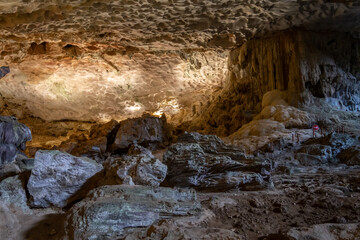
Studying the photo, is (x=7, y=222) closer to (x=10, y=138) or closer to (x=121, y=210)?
(x=121, y=210)

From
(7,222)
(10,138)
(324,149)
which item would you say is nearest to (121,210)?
(7,222)

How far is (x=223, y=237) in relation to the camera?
2.15 meters

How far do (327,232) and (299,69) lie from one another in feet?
27.1

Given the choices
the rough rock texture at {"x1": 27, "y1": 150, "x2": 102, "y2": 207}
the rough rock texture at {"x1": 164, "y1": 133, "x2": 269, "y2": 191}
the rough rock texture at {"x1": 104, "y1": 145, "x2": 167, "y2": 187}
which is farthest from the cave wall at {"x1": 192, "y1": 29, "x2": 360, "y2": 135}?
the rough rock texture at {"x1": 27, "y1": 150, "x2": 102, "y2": 207}

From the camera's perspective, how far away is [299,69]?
31.0 ft

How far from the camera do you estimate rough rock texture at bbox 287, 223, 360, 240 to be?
2.09 metres

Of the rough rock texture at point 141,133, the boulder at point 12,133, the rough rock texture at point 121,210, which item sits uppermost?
the rough rock texture at point 121,210

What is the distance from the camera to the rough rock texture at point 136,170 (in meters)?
3.31

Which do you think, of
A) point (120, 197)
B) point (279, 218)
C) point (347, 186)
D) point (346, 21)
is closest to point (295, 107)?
point (346, 21)

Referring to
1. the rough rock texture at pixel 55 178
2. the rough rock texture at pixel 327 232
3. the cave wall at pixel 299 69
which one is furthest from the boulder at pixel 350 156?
the rough rock texture at pixel 55 178

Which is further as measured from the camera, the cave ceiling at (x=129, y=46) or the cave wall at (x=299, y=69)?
the cave wall at (x=299, y=69)

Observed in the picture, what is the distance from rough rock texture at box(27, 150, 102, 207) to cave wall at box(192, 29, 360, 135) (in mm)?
7777

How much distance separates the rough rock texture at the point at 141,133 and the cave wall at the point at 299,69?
2.88 m

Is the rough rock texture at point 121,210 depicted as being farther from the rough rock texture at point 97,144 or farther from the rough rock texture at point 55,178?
the rough rock texture at point 97,144
